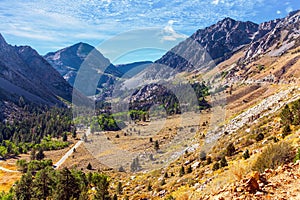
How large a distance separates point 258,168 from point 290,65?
120424mm

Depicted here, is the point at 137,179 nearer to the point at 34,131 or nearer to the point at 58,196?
the point at 58,196

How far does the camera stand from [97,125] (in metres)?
151

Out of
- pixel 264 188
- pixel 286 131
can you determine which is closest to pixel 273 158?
pixel 264 188

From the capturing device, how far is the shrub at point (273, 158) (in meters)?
18.4

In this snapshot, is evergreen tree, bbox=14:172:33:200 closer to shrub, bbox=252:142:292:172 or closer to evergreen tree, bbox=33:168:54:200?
evergreen tree, bbox=33:168:54:200

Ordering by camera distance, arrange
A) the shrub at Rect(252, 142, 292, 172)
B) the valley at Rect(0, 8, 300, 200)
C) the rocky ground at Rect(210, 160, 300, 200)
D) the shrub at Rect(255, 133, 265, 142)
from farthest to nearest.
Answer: the shrub at Rect(255, 133, 265, 142), the shrub at Rect(252, 142, 292, 172), the valley at Rect(0, 8, 300, 200), the rocky ground at Rect(210, 160, 300, 200)

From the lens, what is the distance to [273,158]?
62.0 ft

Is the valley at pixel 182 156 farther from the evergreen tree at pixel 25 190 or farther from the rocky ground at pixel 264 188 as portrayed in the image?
the evergreen tree at pixel 25 190

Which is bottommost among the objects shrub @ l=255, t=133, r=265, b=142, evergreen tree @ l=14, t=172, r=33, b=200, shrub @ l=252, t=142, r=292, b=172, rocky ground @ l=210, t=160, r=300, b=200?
evergreen tree @ l=14, t=172, r=33, b=200

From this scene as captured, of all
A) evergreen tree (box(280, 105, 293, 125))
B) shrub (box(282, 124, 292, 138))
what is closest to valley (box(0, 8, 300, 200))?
evergreen tree (box(280, 105, 293, 125))

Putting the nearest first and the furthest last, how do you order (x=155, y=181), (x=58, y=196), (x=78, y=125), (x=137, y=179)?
(x=58, y=196) → (x=155, y=181) → (x=137, y=179) → (x=78, y=125)

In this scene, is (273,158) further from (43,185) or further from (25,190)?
(25,190)

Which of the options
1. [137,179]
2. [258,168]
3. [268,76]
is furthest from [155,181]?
[268,76]

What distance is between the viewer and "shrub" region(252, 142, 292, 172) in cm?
1843
